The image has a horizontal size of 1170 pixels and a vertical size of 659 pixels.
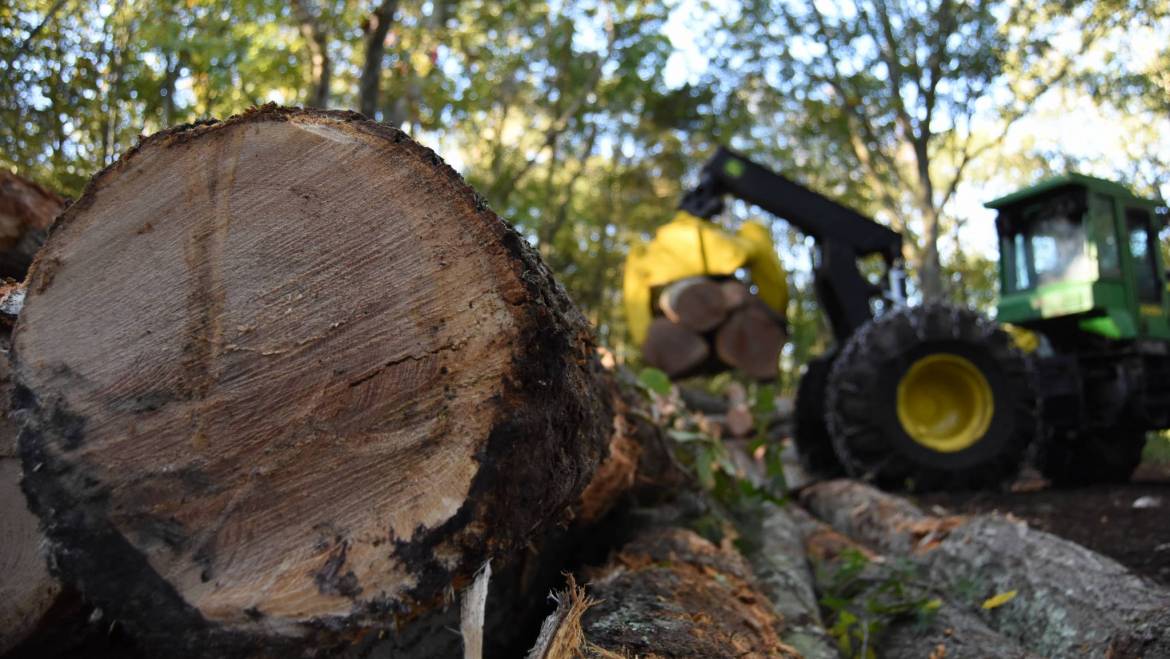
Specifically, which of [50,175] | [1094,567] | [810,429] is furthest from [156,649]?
[810,429]

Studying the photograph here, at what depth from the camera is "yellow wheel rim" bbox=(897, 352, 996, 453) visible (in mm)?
6254

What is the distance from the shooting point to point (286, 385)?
1.47 meters

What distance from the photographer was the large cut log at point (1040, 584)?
2439 millimetres

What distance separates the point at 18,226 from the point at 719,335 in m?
4.81

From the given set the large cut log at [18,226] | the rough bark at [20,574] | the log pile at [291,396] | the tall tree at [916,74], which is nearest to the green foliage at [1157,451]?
the tall tree at [916,74]

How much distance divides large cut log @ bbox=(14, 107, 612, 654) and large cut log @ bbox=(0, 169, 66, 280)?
110 centimetres

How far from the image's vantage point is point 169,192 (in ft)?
5.29

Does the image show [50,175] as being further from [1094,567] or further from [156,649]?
[1094,567]

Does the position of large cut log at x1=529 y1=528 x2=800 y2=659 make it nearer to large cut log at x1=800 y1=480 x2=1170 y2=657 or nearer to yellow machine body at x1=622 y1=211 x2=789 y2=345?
large cut log at x1=800 y1=480 x2=1170 y2=657

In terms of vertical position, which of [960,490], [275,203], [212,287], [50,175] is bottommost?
[960,490]

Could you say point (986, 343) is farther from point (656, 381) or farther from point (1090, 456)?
point (656, 381)

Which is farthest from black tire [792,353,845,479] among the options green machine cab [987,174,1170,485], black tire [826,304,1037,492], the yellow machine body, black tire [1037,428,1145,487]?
black tire [1037,428,1145,487]

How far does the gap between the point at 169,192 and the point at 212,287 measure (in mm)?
217

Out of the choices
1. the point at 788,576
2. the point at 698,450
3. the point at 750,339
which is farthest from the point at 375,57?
the point at 788,576
